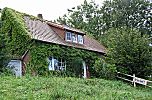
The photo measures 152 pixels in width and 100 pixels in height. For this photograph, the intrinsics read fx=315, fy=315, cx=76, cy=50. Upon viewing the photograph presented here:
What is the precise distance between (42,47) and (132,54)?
29.4 feet

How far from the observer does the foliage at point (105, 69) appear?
104ft

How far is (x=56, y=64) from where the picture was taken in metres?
30.8

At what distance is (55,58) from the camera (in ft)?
101

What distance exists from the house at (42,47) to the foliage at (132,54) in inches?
142

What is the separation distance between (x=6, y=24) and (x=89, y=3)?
3201 centimetres

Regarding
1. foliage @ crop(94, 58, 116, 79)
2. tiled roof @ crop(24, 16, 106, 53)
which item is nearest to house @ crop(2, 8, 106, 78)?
tiled roof @ crop(24, 16, 106, 53)

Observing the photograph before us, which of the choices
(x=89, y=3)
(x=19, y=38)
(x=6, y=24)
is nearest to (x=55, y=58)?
(x=19, y=38)

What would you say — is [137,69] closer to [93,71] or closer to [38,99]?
[93,71]

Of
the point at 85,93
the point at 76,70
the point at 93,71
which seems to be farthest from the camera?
the point at 93,71


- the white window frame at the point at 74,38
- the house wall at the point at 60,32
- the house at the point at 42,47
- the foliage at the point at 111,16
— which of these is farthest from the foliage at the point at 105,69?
the foliage at the point at 111,16

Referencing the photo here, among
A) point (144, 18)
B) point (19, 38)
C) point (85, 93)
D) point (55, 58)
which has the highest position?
point (144, 18)

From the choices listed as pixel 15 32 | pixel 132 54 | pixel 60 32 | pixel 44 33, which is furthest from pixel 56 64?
pixel 132 54

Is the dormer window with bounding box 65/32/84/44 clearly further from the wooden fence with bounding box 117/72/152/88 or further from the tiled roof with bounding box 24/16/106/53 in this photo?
the wooden fence with bounding box 117/72/152/88

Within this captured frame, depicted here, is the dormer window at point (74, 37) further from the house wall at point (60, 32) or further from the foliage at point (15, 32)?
the foliage at point (15, 32)
